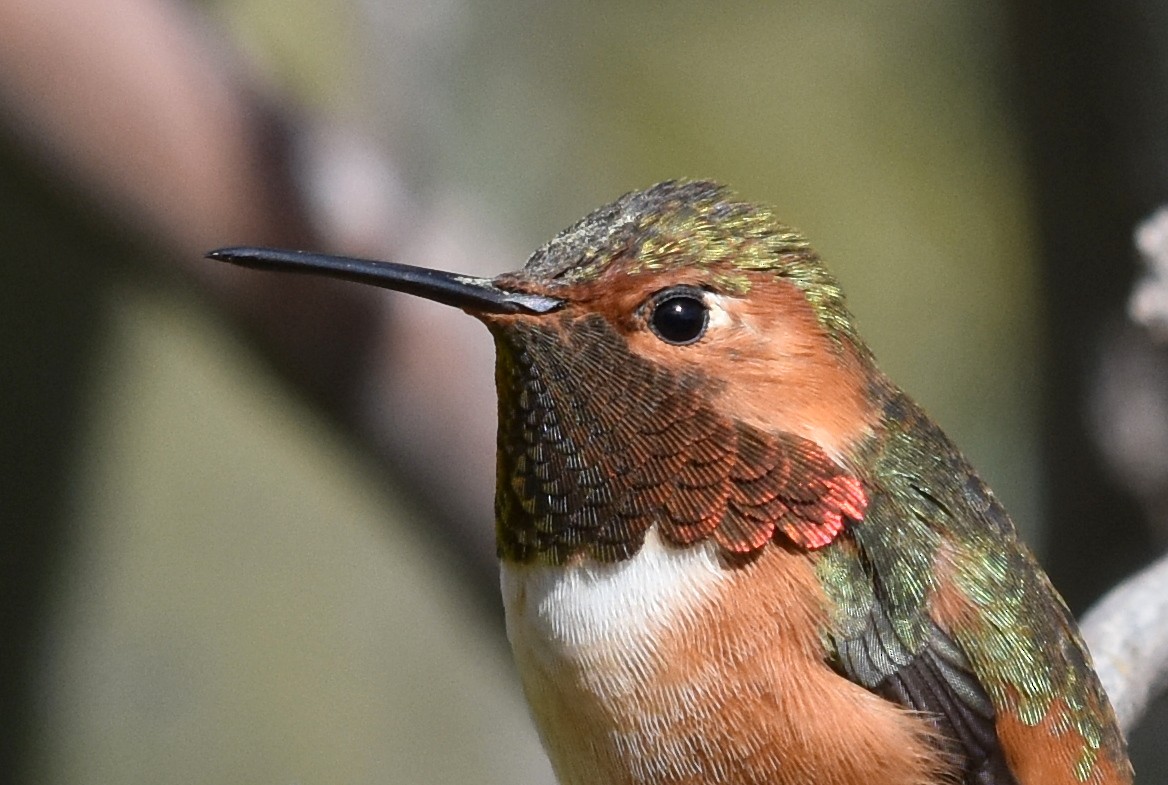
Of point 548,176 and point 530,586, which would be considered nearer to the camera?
point 530,586

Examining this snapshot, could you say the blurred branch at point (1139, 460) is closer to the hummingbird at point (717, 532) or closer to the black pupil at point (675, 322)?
the hummingbird at point (717, 532)

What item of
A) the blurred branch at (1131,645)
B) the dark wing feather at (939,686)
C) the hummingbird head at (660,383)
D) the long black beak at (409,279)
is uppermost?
the long black beak at (409,279)

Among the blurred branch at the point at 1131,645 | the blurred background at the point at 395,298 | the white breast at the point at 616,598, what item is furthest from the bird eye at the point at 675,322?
the blurred background at the point at 395,298

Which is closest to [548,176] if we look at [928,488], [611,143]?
[611,143]

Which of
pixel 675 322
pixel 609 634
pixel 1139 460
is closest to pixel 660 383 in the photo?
pixel 675 322

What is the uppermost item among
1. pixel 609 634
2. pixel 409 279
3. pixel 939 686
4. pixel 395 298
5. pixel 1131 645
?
pixel 395 298

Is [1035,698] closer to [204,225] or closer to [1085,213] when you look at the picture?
[1085,213]

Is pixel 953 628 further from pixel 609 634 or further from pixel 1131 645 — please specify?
pixel 1131 645
